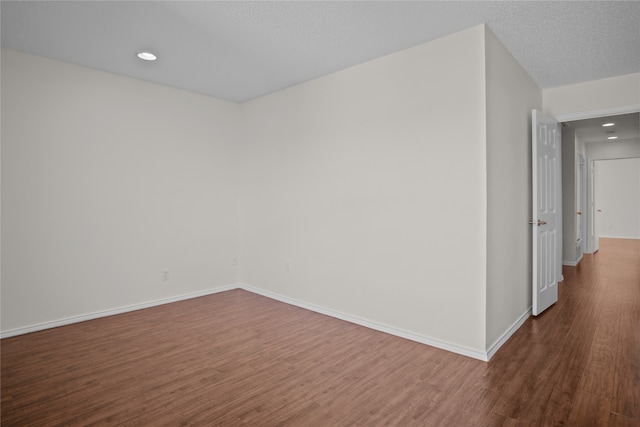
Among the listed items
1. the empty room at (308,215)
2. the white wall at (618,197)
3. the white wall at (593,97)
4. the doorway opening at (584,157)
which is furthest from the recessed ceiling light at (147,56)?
the white wall at (618,197)

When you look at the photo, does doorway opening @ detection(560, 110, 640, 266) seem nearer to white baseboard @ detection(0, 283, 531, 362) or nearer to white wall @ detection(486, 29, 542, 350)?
white wall @ detection(486, 29, 542, 350)

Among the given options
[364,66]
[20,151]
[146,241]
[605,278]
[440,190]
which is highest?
[364,66]

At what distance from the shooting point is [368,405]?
6.94 feet

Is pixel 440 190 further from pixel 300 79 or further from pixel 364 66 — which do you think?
pixel 300 79

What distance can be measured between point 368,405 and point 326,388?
0.32 meters

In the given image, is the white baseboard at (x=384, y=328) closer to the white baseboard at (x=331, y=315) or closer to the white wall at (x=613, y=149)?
the white baseboard at (x=331, y=315)

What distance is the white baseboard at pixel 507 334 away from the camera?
2784 millimetres

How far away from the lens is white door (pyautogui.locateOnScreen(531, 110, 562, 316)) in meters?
3.53

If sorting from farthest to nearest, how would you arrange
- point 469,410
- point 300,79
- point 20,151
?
1. point 300,79
2. point 20,151
3. point 469,410

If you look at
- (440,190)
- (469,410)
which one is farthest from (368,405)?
(440,190)

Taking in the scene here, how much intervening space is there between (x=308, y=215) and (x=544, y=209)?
8.50 feet

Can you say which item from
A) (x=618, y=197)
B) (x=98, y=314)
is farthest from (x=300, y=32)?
(x=618, y=197)

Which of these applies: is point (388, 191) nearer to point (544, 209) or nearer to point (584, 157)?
point (544, 209)

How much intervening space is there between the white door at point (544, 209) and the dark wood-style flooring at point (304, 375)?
12.7 inches
